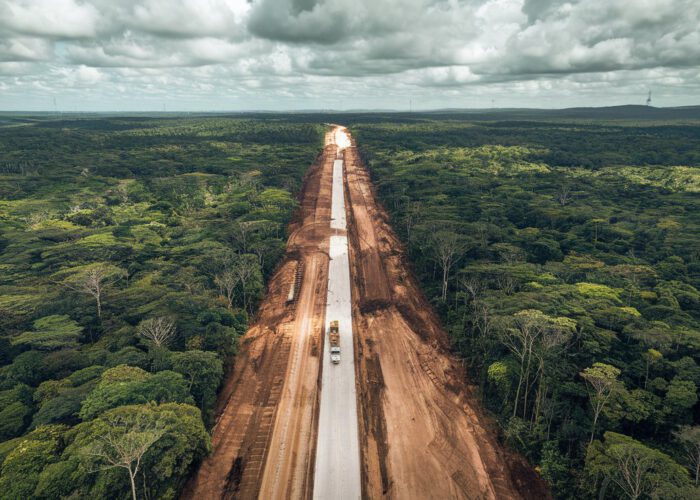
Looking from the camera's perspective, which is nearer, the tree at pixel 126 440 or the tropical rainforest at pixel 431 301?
the tree at pixel 126 440

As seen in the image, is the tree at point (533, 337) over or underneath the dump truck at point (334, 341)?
over

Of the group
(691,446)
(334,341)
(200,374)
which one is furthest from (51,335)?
(691,446)

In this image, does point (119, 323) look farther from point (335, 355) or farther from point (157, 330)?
point (335, 355)

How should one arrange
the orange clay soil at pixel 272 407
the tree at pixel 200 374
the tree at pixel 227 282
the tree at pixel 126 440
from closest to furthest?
the tree at pixel 126 440 < the orange clay soil at pixel 272 407 < the tree at pixel 200 374 < the tree at pixel 227 282

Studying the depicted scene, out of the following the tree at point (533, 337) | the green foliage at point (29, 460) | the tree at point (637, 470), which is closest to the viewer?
the tree at point (637, 470)

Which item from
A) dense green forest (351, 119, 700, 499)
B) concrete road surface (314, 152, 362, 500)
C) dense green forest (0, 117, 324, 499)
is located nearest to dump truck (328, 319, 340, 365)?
concrete road surface (314, 152, 362, 500)

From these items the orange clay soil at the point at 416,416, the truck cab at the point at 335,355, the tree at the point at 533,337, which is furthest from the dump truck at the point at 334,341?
the tree at the point at 533,337

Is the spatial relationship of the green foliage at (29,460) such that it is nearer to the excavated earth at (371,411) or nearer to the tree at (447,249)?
the excavated earth at (371,411)
